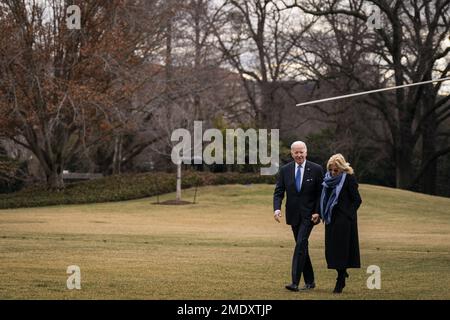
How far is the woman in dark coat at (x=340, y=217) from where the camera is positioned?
12.4m

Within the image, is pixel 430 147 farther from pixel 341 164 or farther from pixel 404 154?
pixel 341 164

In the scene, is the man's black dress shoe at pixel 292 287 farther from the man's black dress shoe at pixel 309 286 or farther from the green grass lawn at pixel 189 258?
the man's black dress shoe at pixel 309 286

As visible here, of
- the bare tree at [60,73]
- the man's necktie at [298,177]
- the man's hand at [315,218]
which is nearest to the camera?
the man's hand at [315,218]

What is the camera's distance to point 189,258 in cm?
1734

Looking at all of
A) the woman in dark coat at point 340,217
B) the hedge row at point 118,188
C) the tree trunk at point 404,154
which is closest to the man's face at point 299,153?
the woman in dark coat at point 340,217

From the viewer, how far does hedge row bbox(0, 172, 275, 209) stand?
45312 mm

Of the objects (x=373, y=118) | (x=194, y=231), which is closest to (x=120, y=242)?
(x=194, y=231)

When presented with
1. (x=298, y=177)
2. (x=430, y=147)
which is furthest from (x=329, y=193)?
(x=430, y=147)

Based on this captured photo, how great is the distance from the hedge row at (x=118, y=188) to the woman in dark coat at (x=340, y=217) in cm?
3308

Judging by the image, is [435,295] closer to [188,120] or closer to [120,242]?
[120,242]

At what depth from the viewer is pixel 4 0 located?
4494 cm

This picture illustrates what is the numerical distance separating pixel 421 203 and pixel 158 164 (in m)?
26.9

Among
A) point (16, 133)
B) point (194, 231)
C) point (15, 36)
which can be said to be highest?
point (15, 36)

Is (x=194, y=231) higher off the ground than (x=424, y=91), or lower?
lower
